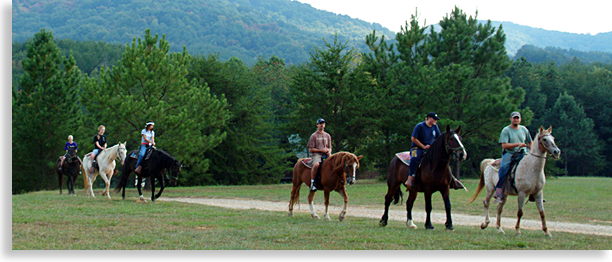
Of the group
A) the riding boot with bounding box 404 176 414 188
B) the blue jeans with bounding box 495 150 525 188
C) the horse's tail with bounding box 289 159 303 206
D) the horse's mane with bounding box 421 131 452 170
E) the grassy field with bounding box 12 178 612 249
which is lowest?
the grassy field with bounding box 12 178 612 249

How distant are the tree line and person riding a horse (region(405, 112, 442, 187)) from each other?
19063 millimetres

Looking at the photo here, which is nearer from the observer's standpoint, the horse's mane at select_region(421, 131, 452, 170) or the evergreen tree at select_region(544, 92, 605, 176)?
the horse's mane at select_region(421, 131, 452, 170)

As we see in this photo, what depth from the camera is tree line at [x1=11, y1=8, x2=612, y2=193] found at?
27641 mm

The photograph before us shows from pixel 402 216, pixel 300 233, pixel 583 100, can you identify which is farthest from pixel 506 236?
pixel 583 100

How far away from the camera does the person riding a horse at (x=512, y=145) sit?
965 centimetres

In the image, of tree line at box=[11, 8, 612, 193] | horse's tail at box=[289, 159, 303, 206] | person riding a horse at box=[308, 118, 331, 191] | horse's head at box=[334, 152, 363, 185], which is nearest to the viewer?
horse's head at box=[334, 152, 363, 185]

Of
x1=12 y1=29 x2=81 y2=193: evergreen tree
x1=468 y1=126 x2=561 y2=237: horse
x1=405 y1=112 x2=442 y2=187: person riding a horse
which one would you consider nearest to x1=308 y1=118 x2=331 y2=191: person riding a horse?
x1=405 y1=112 x2=442 y2=187: person riding a horse

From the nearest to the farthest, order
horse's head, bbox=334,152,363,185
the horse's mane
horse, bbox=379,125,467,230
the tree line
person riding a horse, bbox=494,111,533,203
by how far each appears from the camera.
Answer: horse, bbox=379,125,467,230
the horse's mane
person riding a horse, bbox=494,111,533,203
horse's head, bbox=334,152,363,185
the tree line

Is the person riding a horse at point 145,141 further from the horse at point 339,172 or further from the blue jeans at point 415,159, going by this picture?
the blue jeans at point 415,159

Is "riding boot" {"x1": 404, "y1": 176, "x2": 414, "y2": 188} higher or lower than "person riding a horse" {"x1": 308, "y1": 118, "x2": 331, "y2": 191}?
lower

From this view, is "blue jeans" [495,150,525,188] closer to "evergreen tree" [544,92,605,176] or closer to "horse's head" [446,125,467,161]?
"horse's head" [446,125,467,161]

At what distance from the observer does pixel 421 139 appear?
10.2 metres

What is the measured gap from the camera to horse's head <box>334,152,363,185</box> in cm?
1079

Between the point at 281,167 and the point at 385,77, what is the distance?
45.4ft
